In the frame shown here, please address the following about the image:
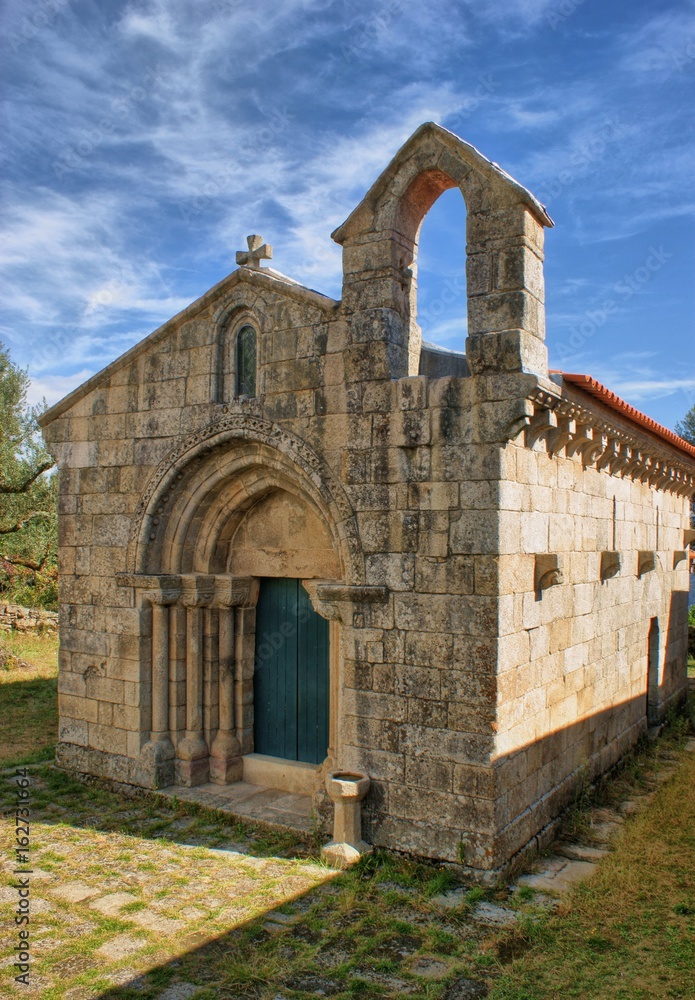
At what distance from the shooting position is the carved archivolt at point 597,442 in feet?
19.8

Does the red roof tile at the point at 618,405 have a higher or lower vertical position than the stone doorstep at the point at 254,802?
higher

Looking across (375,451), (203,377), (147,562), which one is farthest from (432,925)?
(203,377)

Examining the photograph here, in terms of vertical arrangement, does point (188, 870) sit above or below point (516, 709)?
below

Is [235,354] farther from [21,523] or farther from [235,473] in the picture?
[21,523]

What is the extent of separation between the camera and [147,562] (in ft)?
25.5

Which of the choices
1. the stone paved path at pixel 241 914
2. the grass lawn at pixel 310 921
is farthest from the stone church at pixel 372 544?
the grass lawn at pixel 310 921

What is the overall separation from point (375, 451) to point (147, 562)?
2.93m

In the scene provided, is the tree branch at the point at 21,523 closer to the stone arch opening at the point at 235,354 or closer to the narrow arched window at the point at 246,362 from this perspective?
the stone arch opening at the point at 235,354

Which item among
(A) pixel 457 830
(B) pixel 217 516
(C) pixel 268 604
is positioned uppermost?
(B) pixel 217 516

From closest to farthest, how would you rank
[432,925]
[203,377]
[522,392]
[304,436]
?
[432,925] < [522,392] < [304,436] < [203,377]

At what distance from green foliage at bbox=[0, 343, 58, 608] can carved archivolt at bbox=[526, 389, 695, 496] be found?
1162 centimetres

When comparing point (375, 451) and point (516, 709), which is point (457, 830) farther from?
point (375, 451)

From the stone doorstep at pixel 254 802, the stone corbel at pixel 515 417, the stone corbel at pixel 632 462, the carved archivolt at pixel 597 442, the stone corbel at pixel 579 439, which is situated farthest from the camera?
the stone corbel at pixel 632 462

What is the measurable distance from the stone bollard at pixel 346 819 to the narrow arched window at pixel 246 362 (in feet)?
11.7
